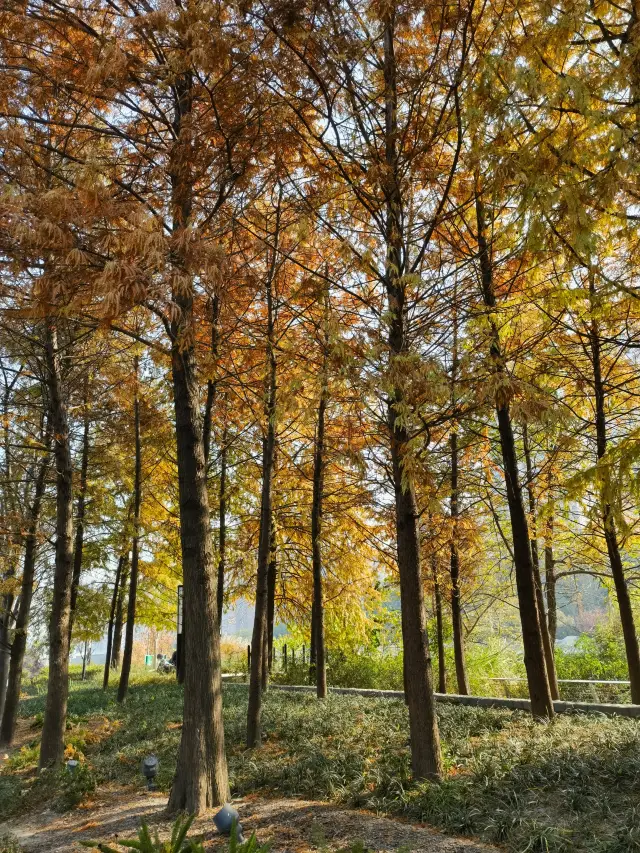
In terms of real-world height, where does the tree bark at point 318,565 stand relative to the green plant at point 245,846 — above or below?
above

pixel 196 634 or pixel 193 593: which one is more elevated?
pixel 193 593

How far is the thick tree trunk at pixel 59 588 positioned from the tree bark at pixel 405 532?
16.6 feet

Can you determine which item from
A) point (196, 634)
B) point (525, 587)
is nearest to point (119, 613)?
point (196, 634)

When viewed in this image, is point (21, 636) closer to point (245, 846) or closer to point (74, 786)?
point (74, 786)

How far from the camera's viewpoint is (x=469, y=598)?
13562mm

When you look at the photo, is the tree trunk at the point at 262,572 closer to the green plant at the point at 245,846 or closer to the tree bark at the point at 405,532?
the tree bark at the point at 405,532

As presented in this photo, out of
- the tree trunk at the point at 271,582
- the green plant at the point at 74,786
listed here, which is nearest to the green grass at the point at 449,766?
the green plant at the point at 74,786

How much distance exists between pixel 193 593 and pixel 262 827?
210cm

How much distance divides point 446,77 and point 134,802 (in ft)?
27.8

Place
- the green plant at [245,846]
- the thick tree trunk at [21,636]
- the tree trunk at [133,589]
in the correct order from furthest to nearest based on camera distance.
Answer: the tree trunk at [133,589]
the thick tree trunk at [21,636]
the green plant at [245,846]

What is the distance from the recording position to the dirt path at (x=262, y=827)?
170 inches

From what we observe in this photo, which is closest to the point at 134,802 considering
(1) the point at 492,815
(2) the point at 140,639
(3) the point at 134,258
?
(1) the point at 492,815

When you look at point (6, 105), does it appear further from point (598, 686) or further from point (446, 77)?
point (598, 686)

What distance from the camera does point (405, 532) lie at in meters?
5.97
